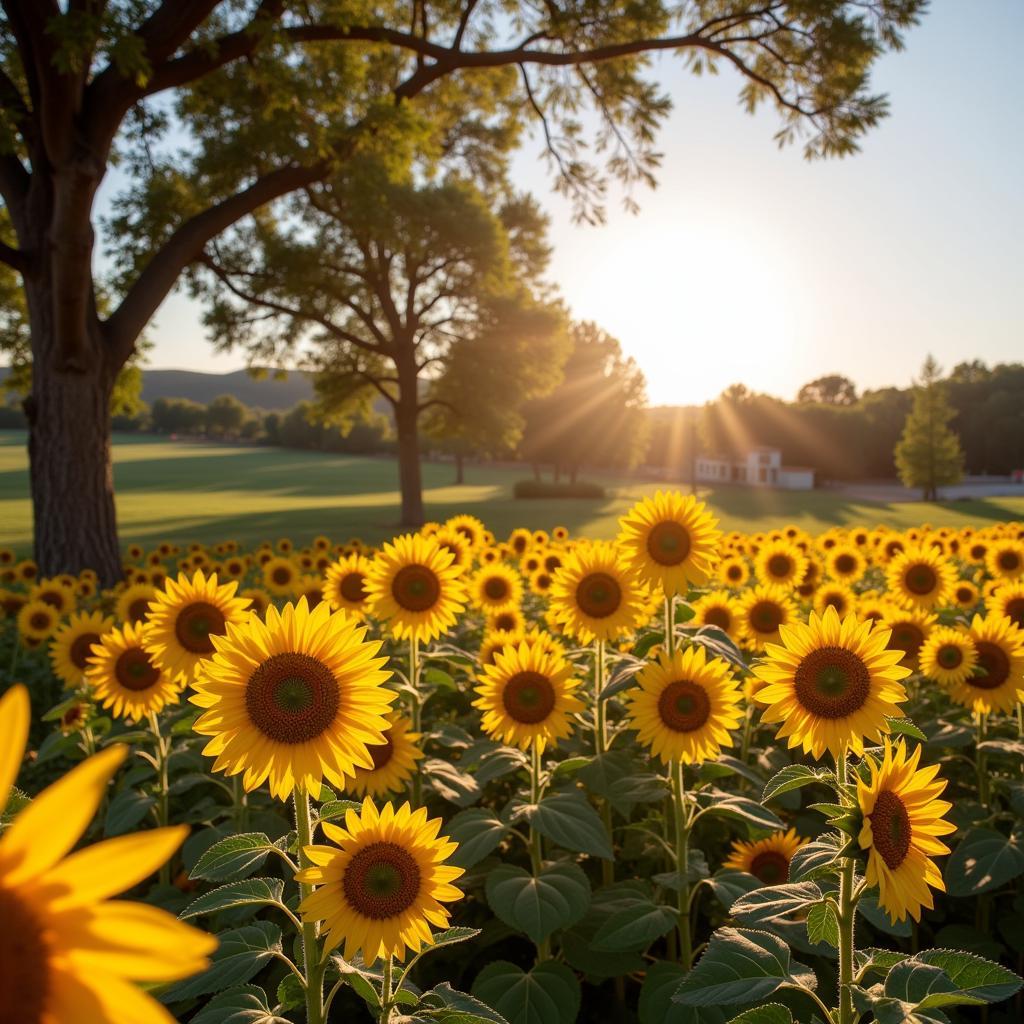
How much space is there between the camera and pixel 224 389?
183625 millimetres

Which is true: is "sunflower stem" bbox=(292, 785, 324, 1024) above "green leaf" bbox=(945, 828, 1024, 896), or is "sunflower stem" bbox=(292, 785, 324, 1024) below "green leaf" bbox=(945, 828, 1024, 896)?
above

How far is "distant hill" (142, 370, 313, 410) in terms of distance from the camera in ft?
582

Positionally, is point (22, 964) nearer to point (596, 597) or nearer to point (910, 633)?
point (596, 597)

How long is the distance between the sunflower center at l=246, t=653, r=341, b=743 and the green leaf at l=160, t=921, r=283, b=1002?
0.50 meters

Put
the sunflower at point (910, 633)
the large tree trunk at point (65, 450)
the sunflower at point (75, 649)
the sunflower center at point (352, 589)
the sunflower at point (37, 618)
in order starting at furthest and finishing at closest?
1. the large tree trunk at point (65, 450)
2. the sunflower at point (37, 618)
3. the sunflower center at point (352, 589)
4. the sunflower at point (75, 649)
5. the sunflower at point (910, 633)

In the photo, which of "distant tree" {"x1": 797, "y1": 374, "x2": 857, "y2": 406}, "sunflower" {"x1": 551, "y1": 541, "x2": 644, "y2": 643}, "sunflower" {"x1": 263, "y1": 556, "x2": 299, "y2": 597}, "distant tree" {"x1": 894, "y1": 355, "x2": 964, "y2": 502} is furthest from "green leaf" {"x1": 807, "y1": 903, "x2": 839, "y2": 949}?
"distant tree" {"x1": 797, "y1": 374, "x2": 857, "y2": 406}

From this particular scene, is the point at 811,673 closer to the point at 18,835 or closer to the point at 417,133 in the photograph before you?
the point at 18,835

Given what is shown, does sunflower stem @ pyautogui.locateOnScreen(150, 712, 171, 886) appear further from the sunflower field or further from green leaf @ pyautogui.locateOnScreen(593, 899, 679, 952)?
green leaf @ pyautogui.locateOnScreen(593, 899, 679, 952)

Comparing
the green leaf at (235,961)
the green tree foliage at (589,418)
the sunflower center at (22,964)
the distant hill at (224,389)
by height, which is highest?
the distant hill at (224,389)

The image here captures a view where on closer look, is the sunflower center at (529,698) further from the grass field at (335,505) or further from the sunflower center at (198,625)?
the grass field at (335,505)

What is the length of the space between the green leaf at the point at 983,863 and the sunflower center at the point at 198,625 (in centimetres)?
284

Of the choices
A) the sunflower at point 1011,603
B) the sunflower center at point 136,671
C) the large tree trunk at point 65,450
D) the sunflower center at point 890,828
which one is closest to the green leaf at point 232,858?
the sunflower center at point 890,828

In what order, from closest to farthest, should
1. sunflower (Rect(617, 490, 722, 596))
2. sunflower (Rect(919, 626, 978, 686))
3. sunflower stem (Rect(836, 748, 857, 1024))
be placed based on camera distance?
sunflower stem (Rect(836, 748, 857, 1024))
sunflower (Rect(617, 490, 722, 596))
sunflower (Rect(919, 626, 978, 686))

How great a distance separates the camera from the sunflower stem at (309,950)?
1.77 metres
